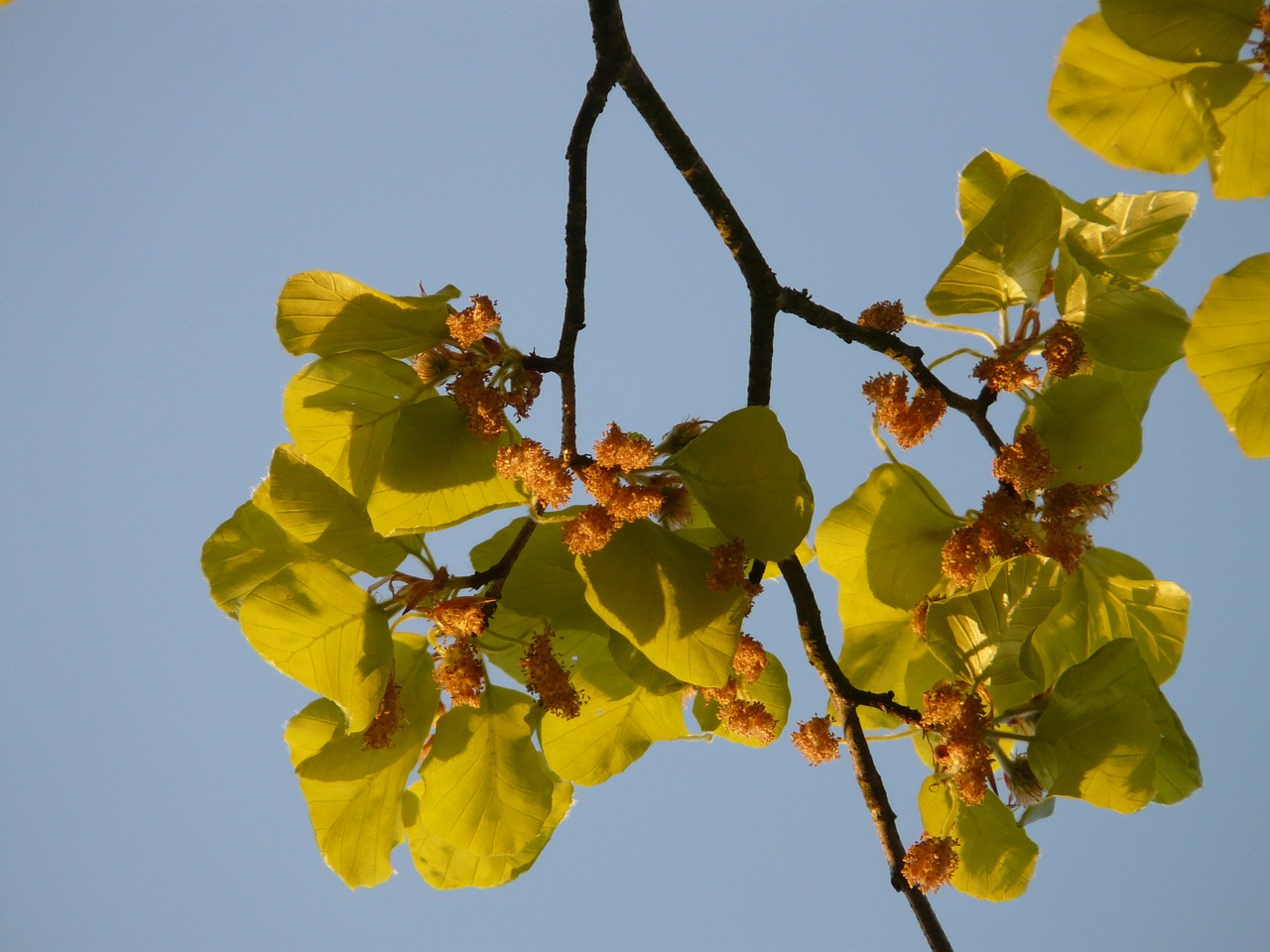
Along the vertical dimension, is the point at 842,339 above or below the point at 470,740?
above

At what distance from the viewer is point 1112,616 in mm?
1108

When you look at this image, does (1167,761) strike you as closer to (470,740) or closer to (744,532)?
(744,532)

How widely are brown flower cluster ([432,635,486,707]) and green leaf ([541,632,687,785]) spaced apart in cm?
9

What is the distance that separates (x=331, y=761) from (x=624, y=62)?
2.56 ft

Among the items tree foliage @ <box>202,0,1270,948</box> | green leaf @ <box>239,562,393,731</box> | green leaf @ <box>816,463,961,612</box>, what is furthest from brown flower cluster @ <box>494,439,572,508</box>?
green leaf @ <box>816,463,961,612</box>

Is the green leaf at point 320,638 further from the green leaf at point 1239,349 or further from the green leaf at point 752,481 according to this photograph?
the green leaf at point 1239,349

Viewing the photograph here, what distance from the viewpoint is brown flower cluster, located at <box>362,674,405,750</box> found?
38.3 inches

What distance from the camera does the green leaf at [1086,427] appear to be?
0.90m

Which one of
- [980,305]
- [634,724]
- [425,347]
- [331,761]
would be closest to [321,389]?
[425,347]

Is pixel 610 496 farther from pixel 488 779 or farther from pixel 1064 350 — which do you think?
pixel 1064 350

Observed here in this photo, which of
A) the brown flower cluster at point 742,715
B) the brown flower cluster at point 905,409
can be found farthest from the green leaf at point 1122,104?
the brown flower cluster at point 742,715

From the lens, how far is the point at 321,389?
0.93 metres

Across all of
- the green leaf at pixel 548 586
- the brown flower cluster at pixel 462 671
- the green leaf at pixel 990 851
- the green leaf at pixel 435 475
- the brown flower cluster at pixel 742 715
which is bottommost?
the green leaf at pixel 990 851

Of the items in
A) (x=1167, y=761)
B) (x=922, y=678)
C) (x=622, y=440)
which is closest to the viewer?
(x=622, y=440)
